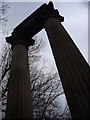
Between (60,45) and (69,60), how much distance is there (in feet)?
4.31

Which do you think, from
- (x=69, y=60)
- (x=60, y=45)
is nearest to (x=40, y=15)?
(x=60, y=45)

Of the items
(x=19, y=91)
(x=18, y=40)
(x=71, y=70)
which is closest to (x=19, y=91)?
(x=19, y=91)

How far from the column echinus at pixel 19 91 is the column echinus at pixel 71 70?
2156 mm

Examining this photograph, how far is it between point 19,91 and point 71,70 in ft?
9.58

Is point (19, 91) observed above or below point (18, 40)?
below

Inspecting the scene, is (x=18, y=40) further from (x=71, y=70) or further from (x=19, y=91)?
(x=71, y=70)

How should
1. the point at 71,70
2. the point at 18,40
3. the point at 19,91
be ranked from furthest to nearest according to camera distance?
the point at 18,40 < the point at 19,91 < the point at 71,70

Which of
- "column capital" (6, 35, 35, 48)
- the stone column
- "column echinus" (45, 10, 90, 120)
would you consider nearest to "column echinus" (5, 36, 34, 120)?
the stone column

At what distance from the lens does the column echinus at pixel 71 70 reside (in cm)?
666

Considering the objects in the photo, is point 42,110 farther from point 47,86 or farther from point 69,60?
point 69,60

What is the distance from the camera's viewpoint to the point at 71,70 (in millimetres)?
7934

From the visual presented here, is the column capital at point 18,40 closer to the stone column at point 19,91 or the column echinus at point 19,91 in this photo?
the column echinus at point 19,91

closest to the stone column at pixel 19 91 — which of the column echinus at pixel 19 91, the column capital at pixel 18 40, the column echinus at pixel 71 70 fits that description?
the column echinus at pixel 19 91

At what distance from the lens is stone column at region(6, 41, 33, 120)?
8.37 meters
